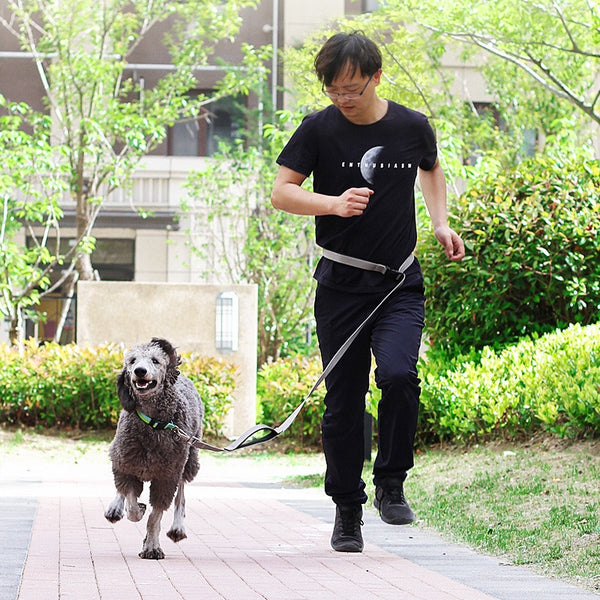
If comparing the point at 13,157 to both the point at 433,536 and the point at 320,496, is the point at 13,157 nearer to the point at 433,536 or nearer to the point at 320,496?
the point at 320,496

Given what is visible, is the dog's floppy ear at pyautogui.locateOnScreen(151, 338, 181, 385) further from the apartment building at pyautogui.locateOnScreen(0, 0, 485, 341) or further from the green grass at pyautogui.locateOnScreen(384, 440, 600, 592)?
the apartment building at pyautogui.locateOnScreen(0, 0, 485, 341)

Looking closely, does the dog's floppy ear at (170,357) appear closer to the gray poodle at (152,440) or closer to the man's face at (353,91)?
the gray poodle at (152,440)

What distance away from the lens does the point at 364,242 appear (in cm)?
562

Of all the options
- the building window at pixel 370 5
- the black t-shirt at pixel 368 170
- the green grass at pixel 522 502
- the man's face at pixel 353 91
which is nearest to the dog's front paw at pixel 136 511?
the black t-shirt at pixel 368 170

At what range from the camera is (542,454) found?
9.47 metres

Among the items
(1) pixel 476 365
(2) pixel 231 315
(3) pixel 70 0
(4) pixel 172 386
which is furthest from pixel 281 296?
(4) pixel 172 386

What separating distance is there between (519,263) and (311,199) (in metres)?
6.54

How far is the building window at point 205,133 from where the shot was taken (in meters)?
31.7

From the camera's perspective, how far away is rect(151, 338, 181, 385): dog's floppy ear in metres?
6.06

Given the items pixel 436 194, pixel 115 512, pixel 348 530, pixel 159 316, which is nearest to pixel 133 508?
pixel 115 512

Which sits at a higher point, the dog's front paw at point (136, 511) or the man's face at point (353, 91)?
the man's face at point (353, 91)

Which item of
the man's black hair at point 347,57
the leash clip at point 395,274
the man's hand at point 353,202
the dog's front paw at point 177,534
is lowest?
the dog's front paw at point 177,534

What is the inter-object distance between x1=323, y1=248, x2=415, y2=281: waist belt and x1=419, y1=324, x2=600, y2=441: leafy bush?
367 cm

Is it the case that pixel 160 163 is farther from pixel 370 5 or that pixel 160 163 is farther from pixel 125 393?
pixel 125 393
